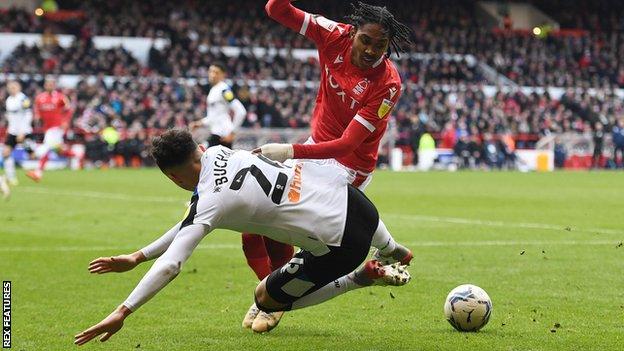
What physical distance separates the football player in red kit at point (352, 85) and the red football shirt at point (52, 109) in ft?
60.3

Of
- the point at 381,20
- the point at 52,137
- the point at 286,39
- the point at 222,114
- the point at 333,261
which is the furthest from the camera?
the point at 286,39

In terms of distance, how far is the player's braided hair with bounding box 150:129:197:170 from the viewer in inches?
227

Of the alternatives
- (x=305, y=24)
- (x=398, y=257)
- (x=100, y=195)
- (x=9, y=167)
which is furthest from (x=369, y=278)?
(x=9, y=167)

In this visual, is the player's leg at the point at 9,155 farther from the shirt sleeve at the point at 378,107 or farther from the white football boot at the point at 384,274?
the white football boot at the point at 384,274

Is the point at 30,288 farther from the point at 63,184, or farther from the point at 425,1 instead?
the point at 425,1

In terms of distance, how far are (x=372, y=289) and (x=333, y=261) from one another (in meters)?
2.65

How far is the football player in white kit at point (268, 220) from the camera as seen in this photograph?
18.4 feet

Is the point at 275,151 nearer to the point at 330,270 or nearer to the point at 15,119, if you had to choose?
the point at 330,270

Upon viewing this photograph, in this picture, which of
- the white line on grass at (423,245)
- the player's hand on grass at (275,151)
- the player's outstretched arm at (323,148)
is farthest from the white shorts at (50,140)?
the player's hand on grass at (275,151)

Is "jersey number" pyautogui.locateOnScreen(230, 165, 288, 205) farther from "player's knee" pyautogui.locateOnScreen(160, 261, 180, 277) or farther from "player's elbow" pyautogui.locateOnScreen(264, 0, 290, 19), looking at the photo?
"player's elbow" pyautogui.locateOnScreen(264, 0, 290, 19)

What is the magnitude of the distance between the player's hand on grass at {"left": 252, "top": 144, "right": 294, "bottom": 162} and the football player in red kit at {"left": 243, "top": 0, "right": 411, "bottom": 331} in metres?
0.06

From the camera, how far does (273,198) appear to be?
5.91m

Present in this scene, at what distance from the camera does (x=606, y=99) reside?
160 feet

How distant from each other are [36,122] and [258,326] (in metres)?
31.7
